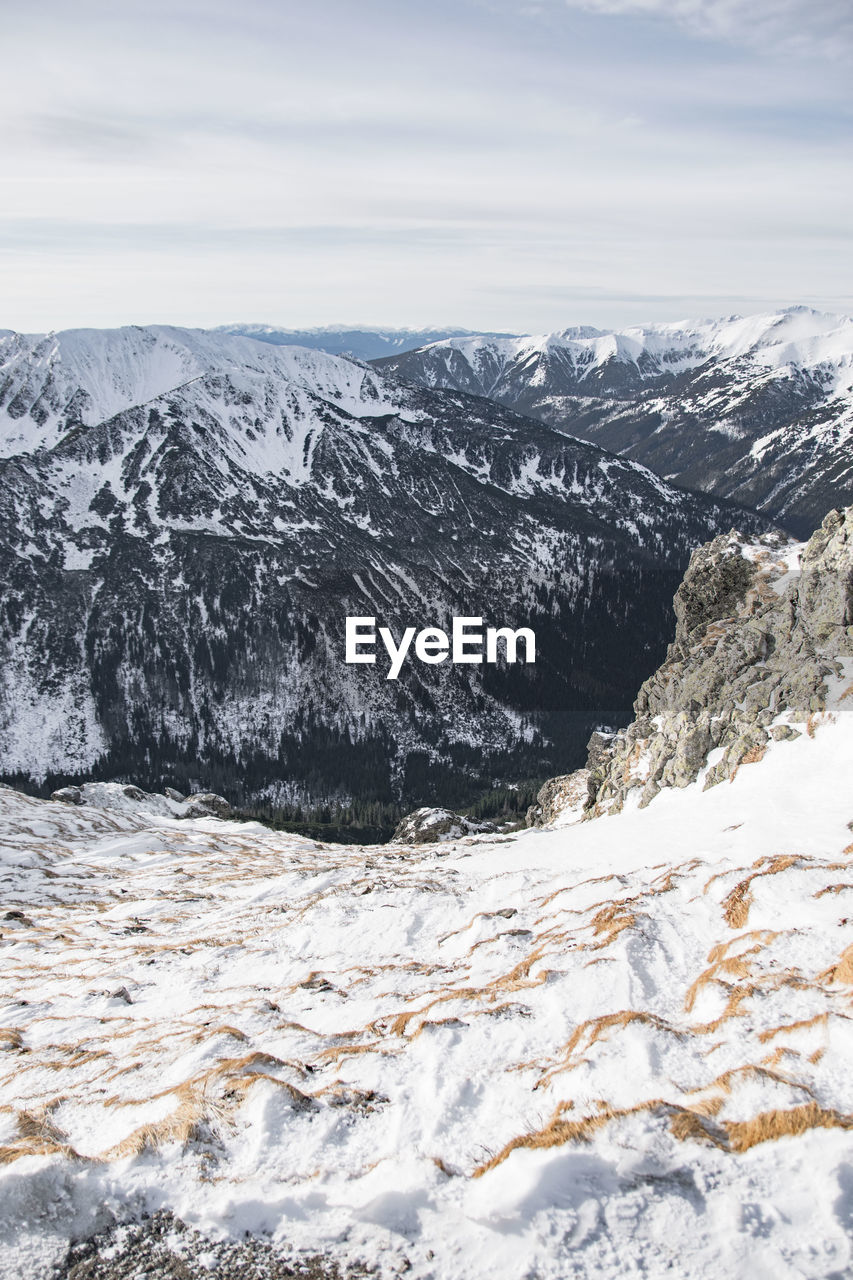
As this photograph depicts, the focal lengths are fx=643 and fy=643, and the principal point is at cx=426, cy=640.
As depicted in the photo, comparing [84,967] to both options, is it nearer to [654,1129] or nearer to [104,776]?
[654,1129]

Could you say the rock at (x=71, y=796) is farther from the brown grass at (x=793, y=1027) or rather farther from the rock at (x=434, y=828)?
the brown grass at (x=793, y=1027)

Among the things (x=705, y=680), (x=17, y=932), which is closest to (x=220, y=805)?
(x=17, y=932)

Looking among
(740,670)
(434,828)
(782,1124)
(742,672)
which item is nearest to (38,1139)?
(782,1124)

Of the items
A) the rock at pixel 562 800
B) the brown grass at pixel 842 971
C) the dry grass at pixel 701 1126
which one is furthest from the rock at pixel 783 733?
the rock at pixel 562 800

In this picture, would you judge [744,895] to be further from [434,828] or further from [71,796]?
[71,796]

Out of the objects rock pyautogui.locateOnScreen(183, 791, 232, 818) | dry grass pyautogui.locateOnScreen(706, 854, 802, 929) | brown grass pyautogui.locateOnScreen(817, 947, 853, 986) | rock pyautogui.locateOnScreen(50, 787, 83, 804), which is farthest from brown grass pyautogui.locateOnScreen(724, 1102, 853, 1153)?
rock pyautogui.locateOnScreen(50, 787, 83, 804)
